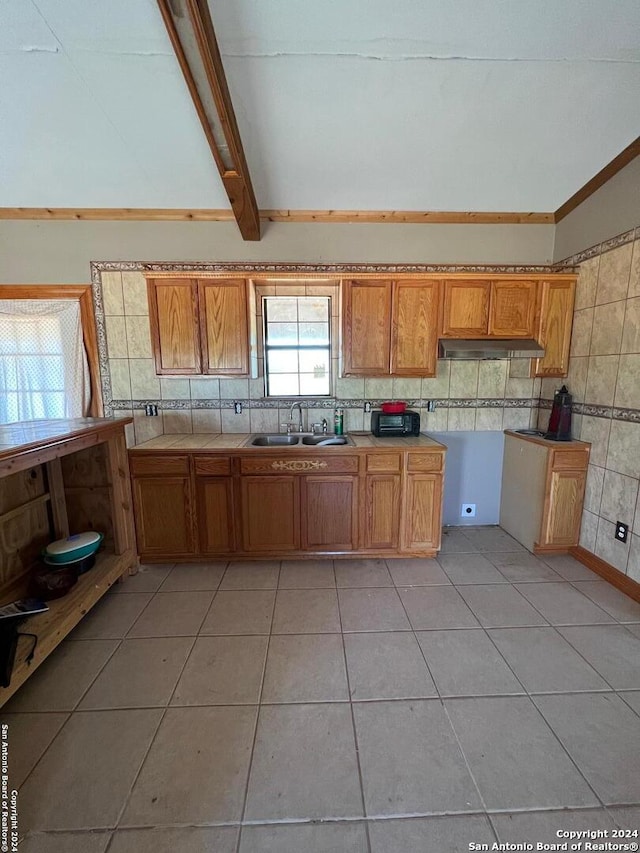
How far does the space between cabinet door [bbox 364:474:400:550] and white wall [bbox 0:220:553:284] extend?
1.81 metres

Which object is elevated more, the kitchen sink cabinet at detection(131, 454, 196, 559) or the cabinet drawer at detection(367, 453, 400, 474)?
the cabinet drawer at detection(367, 453, 400, 474)

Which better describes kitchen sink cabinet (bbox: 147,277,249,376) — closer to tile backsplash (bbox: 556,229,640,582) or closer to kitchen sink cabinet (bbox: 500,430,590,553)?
kitchen sink cabinet (bbox: 500,430,590,553)

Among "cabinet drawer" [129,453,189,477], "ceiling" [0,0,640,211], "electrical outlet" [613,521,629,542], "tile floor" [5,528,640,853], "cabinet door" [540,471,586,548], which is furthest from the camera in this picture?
"cabinet door" [540,471,586,548]

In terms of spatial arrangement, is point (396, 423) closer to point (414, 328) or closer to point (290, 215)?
point (414, 328)

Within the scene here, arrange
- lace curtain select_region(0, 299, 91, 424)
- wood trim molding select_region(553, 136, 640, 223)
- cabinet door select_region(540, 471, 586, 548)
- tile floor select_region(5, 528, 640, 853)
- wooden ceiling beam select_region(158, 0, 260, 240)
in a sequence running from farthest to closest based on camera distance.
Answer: lace curtain select_region(0, 299, 91, 424) < cabinet door select_region(540, 471, 586, 548) < wood trim molding select_region(553, 136, 640, 223) < wooden ceiling beam select_region(158, 0, 260, 240) < tile floor select_region(5, 528, 640, 853)

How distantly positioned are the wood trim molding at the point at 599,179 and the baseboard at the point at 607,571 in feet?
8.46

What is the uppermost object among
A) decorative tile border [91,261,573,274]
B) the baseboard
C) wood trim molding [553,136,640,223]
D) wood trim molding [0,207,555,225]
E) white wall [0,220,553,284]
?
wood trim molding [553,136,640,223]

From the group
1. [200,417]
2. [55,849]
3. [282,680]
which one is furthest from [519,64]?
[55,849]

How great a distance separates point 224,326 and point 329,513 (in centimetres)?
160

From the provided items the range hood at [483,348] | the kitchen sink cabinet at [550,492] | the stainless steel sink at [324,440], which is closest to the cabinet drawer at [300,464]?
the stainless steel sink at [324,440]

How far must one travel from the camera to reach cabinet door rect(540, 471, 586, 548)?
257cm

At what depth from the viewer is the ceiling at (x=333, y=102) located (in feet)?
5.08

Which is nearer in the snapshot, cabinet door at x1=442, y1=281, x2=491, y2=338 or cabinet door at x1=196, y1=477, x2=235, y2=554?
cabinet door at x1=196, y1=477, x2=235, y2=554

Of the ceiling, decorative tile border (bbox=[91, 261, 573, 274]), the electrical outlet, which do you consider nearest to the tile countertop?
the electrical outlet
